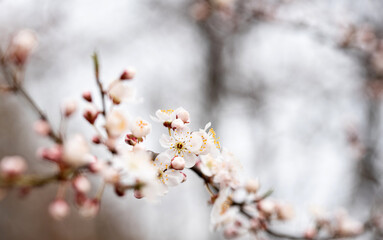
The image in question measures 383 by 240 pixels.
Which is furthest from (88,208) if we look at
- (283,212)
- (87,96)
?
(283,212)

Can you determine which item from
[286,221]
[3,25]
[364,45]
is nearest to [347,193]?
[364,45]

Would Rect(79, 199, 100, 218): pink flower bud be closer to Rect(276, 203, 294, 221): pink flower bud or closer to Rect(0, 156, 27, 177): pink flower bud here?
Rect(0, 156, 27, 177): pink flower bud

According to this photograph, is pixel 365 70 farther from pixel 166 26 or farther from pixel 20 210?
pixel 20 210

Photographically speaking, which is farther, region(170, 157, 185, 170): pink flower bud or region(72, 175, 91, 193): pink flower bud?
region(170, 157, 185, 170): pink flower bud

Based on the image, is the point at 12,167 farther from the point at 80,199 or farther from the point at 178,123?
the point at 178,123

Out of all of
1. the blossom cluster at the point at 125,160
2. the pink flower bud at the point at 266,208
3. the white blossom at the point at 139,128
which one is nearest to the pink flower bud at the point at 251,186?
the blossom cluster at the point at 125,160

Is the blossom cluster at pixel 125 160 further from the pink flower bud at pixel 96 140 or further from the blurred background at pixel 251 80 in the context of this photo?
the blurred background at pixel 251 80

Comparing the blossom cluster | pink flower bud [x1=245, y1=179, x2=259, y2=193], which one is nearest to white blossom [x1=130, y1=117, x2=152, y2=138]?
the blossom cluster
